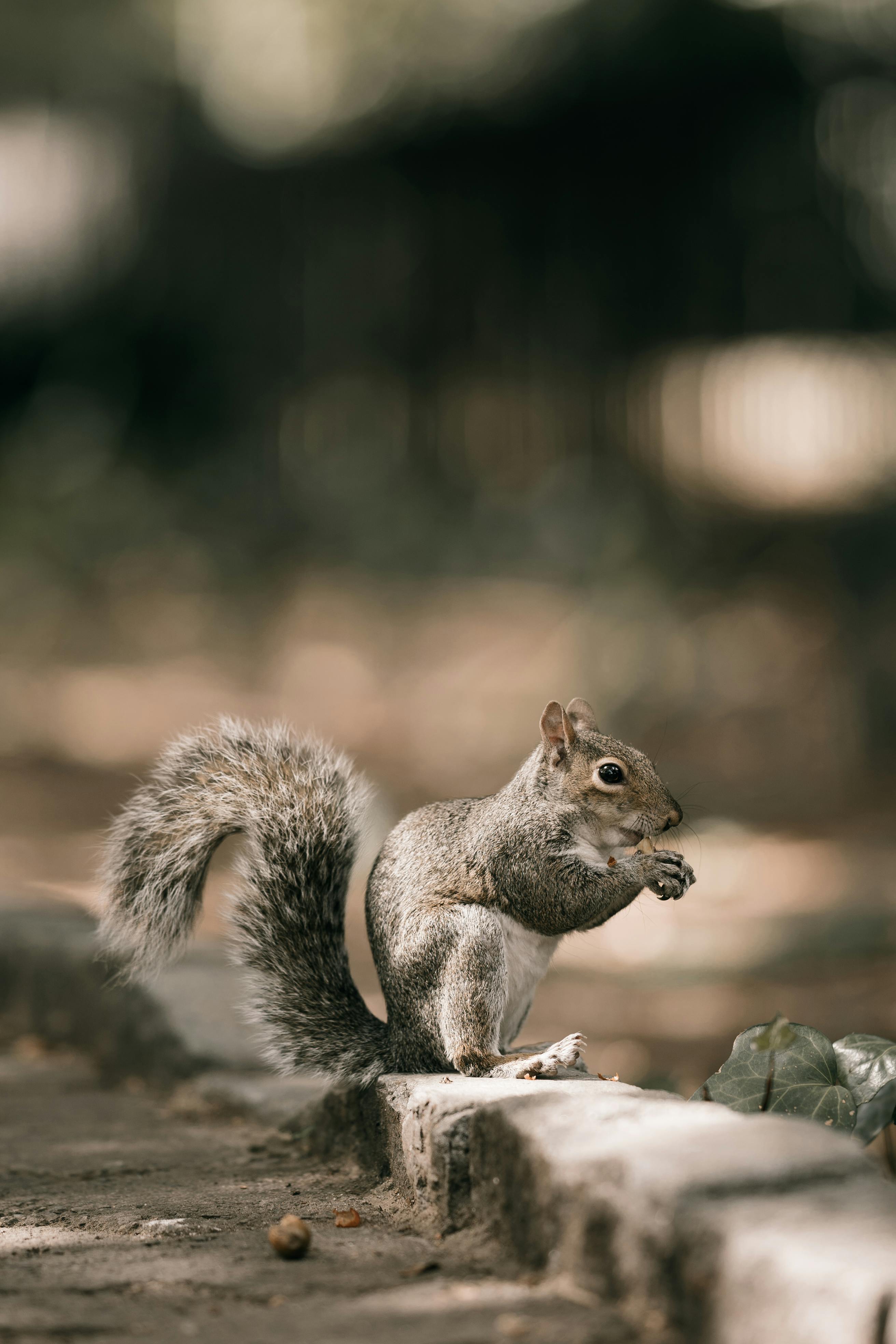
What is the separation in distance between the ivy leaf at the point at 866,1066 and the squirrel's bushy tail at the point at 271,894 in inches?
29.0

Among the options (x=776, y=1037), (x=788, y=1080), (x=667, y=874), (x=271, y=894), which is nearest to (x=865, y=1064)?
(x=788, y=1080)

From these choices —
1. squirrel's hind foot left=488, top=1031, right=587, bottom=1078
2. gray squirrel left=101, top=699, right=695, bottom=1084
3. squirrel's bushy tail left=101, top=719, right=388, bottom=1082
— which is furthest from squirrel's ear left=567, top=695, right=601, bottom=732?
squirrel's hind foot left=488, top=1031, right=587, bottom=1078

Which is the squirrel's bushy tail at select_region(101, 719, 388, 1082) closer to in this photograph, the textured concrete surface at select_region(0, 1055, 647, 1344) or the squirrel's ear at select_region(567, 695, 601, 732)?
the textured concrete surface at select_region(0, 1055, 647, 1344)

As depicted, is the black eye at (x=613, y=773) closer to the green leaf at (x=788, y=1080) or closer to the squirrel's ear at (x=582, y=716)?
the squirrel's ear at (x=582, y=716)

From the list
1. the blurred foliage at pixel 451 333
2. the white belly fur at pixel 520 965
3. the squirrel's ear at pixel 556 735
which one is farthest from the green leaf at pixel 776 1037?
the blurred foliage at pixel 451 333

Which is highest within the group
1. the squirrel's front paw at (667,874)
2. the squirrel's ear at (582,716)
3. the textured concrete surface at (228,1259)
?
the squirrel's ear at (582,716)

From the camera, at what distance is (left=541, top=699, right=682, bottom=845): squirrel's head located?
6.57 feet

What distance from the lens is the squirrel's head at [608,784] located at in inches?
78.8

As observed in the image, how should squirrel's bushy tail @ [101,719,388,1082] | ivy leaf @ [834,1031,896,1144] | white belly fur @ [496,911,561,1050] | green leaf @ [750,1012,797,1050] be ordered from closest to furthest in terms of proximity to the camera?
green leaf @ [750,1012,797,1050], ivy leaf @ [834,1031,896,1144], white belly fur @ [496,911,561,1050], squirrel's bushy tail @ [101,719,388,1082]

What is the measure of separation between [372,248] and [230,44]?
1767 mm

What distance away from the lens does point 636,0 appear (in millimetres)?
8070

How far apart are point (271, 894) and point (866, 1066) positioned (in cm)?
97

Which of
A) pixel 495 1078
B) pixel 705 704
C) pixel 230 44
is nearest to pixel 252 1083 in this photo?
pixel 495 1078

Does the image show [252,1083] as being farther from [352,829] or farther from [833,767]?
[833,767]
